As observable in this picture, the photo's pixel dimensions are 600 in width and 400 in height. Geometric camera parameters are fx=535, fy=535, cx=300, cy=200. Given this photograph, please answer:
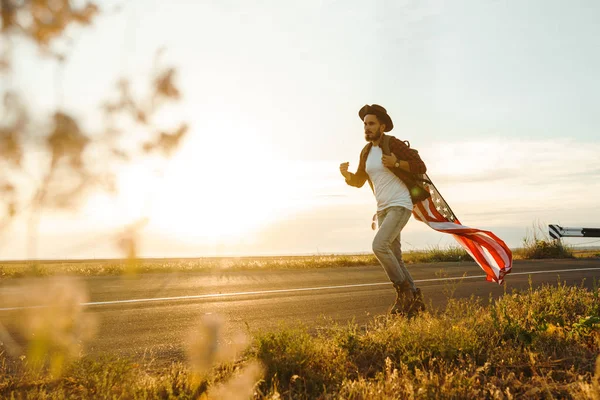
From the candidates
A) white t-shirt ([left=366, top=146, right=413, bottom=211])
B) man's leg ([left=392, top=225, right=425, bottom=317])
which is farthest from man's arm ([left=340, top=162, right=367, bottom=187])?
man's leg ([left=392, top=225, right=425, bottom=317])

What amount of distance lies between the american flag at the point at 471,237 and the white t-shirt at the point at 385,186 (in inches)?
23.8

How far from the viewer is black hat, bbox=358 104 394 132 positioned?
677cm

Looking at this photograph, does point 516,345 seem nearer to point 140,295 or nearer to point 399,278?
point 399,278

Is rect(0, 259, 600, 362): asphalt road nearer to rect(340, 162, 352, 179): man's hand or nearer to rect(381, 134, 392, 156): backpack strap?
rect(340, 162, 352, 179): man's hand

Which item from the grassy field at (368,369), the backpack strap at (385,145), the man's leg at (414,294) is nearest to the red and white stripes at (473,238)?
the man's leg at (414,294)

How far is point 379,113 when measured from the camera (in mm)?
6785

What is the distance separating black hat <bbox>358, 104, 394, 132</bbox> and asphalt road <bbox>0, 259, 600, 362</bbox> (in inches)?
96.0

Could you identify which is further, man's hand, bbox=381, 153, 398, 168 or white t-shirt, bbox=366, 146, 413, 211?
white t-shirt, bbox=366, 146, 413, 211

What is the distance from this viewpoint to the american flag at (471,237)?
697cm

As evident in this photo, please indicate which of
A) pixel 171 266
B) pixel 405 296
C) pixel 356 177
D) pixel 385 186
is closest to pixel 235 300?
pixel 356 177

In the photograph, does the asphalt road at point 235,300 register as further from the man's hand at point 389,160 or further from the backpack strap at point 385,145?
the backpack strap at point 385,145

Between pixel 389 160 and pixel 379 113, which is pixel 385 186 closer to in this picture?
pixel 389 160

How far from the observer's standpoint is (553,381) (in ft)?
13.4

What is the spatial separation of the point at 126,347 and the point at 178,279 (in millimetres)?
5785
